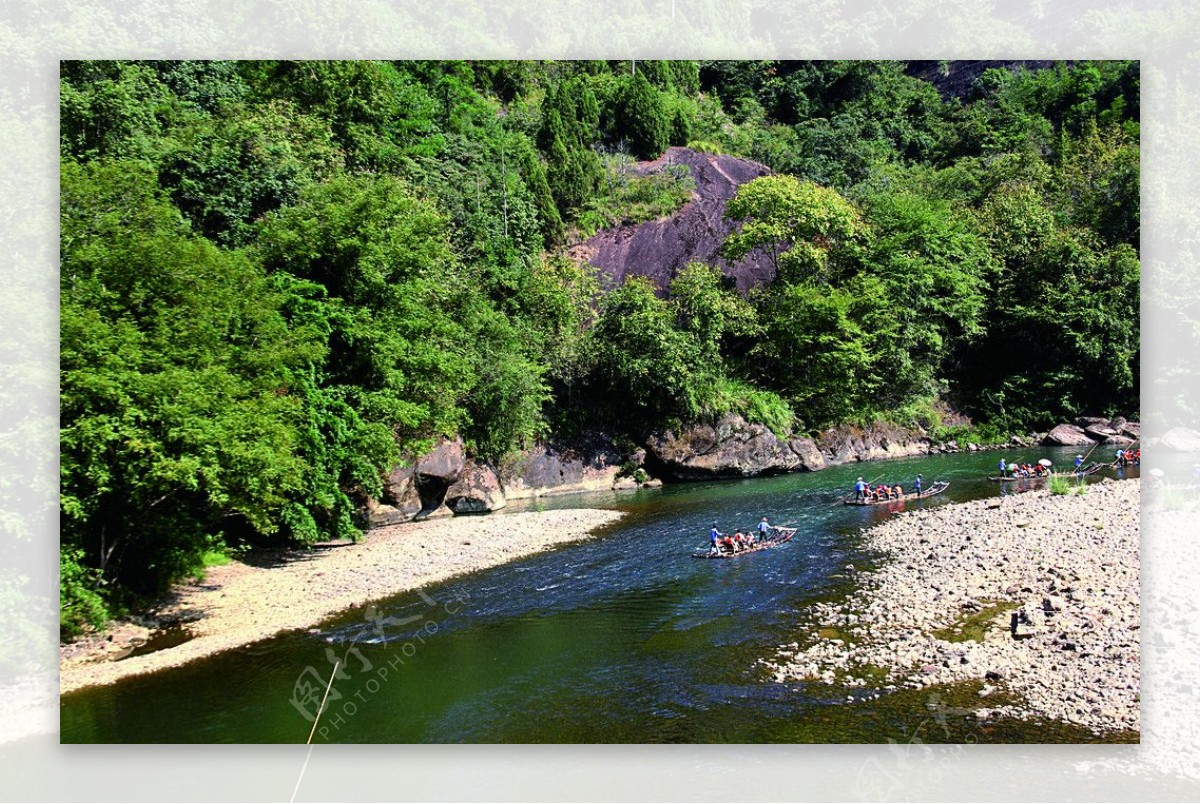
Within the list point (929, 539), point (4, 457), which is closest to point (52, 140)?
point (4, 457)

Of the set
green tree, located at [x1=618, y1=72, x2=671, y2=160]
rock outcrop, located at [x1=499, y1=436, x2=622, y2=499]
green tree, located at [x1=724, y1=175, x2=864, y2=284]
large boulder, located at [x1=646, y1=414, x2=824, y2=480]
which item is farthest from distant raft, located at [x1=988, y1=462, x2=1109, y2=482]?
green tree, located at [x1=618, y1=72, x2=671, y2=160]

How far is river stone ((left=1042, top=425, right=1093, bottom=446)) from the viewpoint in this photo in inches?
877

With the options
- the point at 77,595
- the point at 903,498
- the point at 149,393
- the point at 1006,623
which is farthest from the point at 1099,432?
the point at 77,595

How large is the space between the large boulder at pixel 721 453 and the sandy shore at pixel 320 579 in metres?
6.87

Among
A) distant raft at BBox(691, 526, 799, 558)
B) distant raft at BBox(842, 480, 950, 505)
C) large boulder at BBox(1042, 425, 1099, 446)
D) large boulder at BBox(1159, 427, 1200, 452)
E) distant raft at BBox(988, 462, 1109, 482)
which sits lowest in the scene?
distant raft at BBox(691, 526, 799, 558)

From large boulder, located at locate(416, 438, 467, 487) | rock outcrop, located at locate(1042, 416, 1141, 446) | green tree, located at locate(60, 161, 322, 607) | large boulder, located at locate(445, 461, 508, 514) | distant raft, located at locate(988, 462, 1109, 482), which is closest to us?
Result: green tree, located at locate(60, 161, 322, 607)

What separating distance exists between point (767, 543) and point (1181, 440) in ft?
23.2

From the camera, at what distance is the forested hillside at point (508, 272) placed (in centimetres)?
1028

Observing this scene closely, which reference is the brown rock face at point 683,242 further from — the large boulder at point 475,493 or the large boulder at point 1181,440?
the large boulder at point 1181,440

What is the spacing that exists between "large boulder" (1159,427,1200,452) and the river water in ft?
11.0

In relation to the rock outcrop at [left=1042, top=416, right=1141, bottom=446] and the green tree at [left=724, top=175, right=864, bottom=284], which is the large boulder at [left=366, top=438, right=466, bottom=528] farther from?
the rock outcrop at [left=1042, top=416, right=1141, bottom=446]

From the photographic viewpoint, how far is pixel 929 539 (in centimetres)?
1395

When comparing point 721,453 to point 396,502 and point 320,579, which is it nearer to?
point 396,502

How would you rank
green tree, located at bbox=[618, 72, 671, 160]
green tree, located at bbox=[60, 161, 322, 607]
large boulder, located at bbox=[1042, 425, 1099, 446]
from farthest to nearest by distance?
green tree, located at bbox=[618, 72, 671, 160], large boulder, located at bbox=[1042, 425, 1099, 446], green tree, located at bbox=[60, 161, 322, 607]
